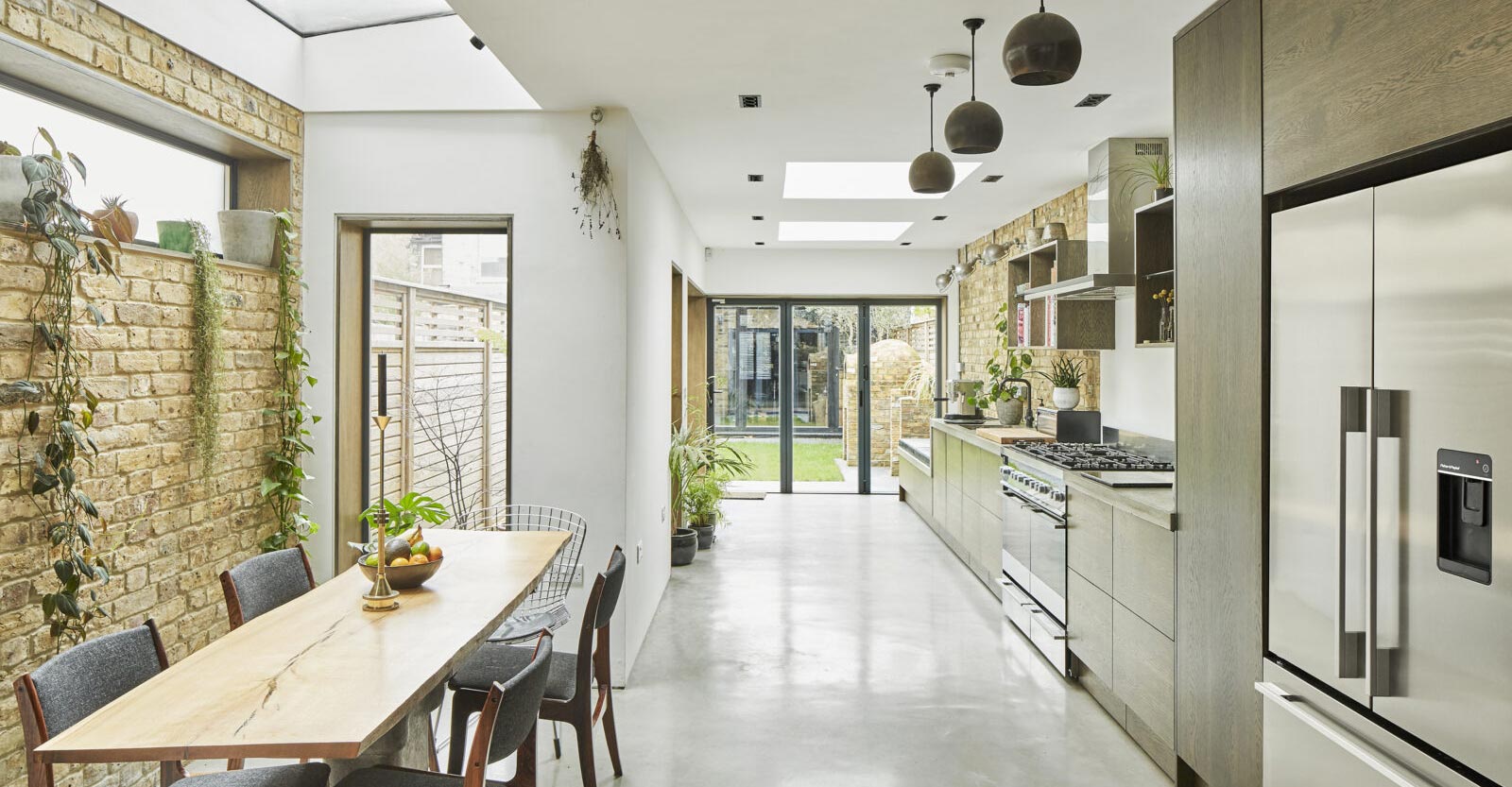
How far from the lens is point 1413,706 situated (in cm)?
181

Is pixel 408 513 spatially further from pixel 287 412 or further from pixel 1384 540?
pixel 1384 540

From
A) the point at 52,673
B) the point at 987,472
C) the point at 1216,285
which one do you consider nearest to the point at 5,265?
the point at 52,673

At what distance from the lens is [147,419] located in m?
2.91

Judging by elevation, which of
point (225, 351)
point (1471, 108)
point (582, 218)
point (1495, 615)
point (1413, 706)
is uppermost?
point (582, 218)

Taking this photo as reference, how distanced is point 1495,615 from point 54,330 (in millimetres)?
Result: 3736

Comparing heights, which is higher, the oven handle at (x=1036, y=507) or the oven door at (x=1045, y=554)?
the oven handle at (x=1036, y=507)

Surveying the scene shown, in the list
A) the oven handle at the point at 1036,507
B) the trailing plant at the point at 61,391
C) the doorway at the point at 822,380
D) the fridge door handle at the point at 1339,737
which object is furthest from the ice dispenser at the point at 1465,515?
the doorway at the point at 822,380

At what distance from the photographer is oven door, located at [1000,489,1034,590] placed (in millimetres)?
4473

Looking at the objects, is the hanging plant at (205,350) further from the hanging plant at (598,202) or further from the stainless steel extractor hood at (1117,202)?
the stainless steel extractor hood at (1117,202)

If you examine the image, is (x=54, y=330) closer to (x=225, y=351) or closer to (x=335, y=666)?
(x=225, y=351)

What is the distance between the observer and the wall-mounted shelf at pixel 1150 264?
A: 12.6 ft

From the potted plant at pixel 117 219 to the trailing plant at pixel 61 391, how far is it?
8 cm

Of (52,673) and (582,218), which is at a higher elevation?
(582,218)

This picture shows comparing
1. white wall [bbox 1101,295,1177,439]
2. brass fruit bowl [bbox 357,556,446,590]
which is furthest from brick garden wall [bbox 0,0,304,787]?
white wall [bbox 1101,295,1177,439]
